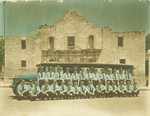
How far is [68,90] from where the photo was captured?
10.9 m

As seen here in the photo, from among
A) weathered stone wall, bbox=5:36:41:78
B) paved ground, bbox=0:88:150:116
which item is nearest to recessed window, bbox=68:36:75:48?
weathered stone wall, bbox=5:36:41:78

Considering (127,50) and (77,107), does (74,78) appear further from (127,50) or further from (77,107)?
(127,50)

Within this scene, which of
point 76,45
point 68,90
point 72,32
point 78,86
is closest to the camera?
point 68,90

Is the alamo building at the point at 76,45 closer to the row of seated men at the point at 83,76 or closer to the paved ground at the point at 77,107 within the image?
the row of seated men at the point at 83,76

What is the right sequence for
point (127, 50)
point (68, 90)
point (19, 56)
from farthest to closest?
point (127, 50), point (19, 56), point (68, 90)

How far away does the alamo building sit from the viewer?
1625 cm

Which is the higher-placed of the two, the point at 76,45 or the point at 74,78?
the point at 76,45

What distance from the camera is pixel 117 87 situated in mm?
11672

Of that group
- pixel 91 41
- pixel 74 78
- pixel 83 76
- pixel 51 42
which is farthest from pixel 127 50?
pixel 74 78

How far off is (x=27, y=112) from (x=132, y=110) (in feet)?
13.7

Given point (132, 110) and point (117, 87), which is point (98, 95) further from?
point (132, 110)

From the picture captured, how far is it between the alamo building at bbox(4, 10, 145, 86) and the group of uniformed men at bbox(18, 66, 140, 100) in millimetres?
4289

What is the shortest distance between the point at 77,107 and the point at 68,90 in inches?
57.7

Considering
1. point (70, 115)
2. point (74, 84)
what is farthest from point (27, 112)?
point (74, 84)
